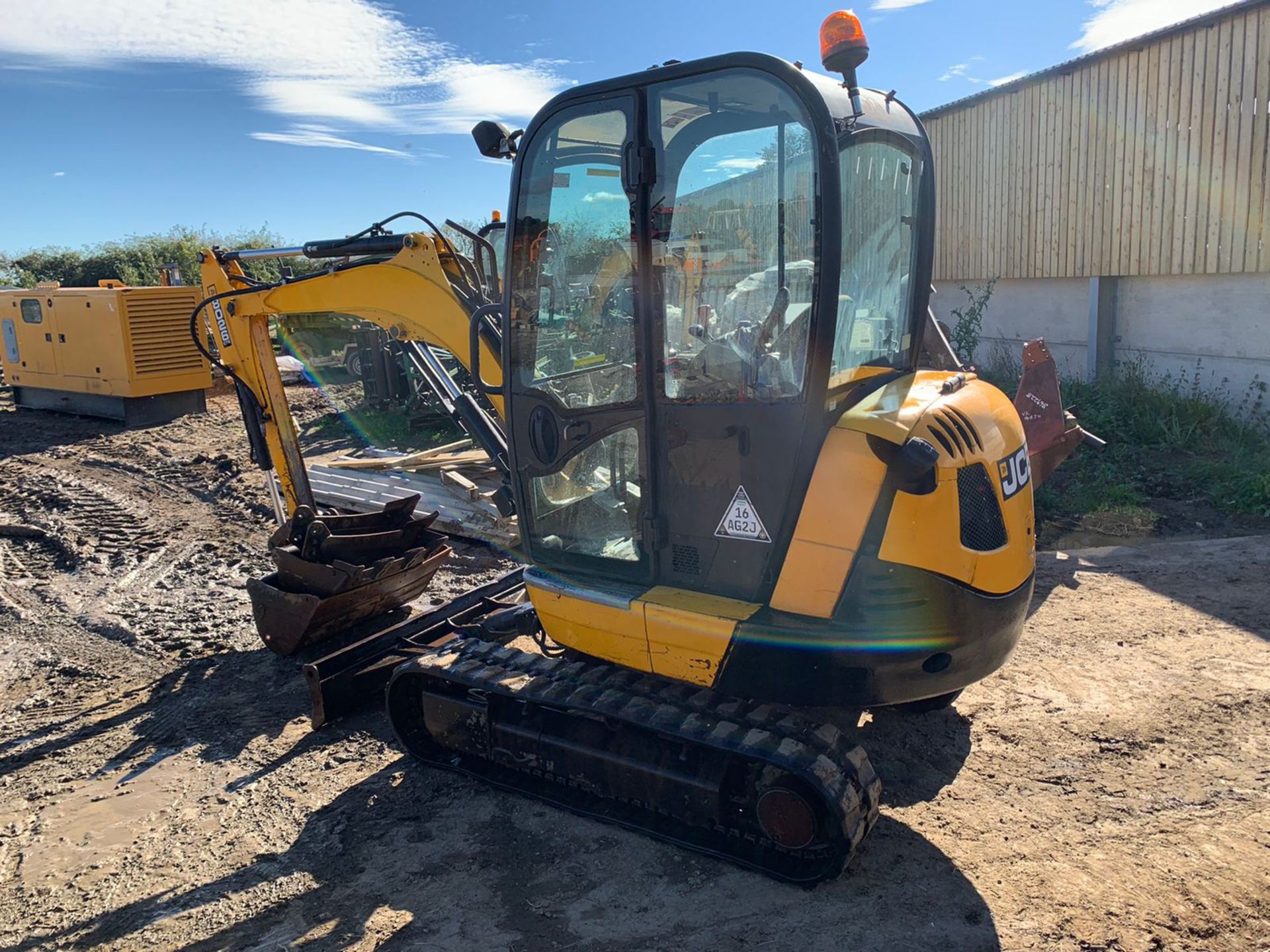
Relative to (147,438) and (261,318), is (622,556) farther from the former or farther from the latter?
(147,438)

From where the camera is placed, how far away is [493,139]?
3.86 metres

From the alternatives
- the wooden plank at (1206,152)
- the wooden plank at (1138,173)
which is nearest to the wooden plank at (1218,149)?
the wooden plank at (1206,152)

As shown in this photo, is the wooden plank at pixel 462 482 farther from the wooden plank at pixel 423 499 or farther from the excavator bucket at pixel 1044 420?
the excavator bucket at pixel 1044 420

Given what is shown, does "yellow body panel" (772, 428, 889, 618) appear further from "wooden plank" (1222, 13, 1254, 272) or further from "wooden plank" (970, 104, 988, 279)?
"wooden plank" (970, 104, 988, 279)

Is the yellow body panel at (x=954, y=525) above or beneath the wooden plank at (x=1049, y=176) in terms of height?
beneath

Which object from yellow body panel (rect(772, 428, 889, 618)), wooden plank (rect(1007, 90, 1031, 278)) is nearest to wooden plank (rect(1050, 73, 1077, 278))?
wooden plank (rect(1007, 90, 1031, 278))

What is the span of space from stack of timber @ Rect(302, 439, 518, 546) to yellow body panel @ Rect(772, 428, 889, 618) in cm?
449

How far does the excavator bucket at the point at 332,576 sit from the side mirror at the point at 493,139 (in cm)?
246

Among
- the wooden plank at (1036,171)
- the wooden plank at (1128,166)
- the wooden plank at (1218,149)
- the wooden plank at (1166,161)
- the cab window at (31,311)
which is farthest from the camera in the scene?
the cab window at (31,311)

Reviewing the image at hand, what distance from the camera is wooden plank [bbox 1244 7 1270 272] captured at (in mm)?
8867

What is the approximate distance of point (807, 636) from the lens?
331 cm

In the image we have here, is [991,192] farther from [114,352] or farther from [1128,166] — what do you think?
[114,352]

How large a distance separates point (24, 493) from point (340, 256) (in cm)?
656

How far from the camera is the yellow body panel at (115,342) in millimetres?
12672
